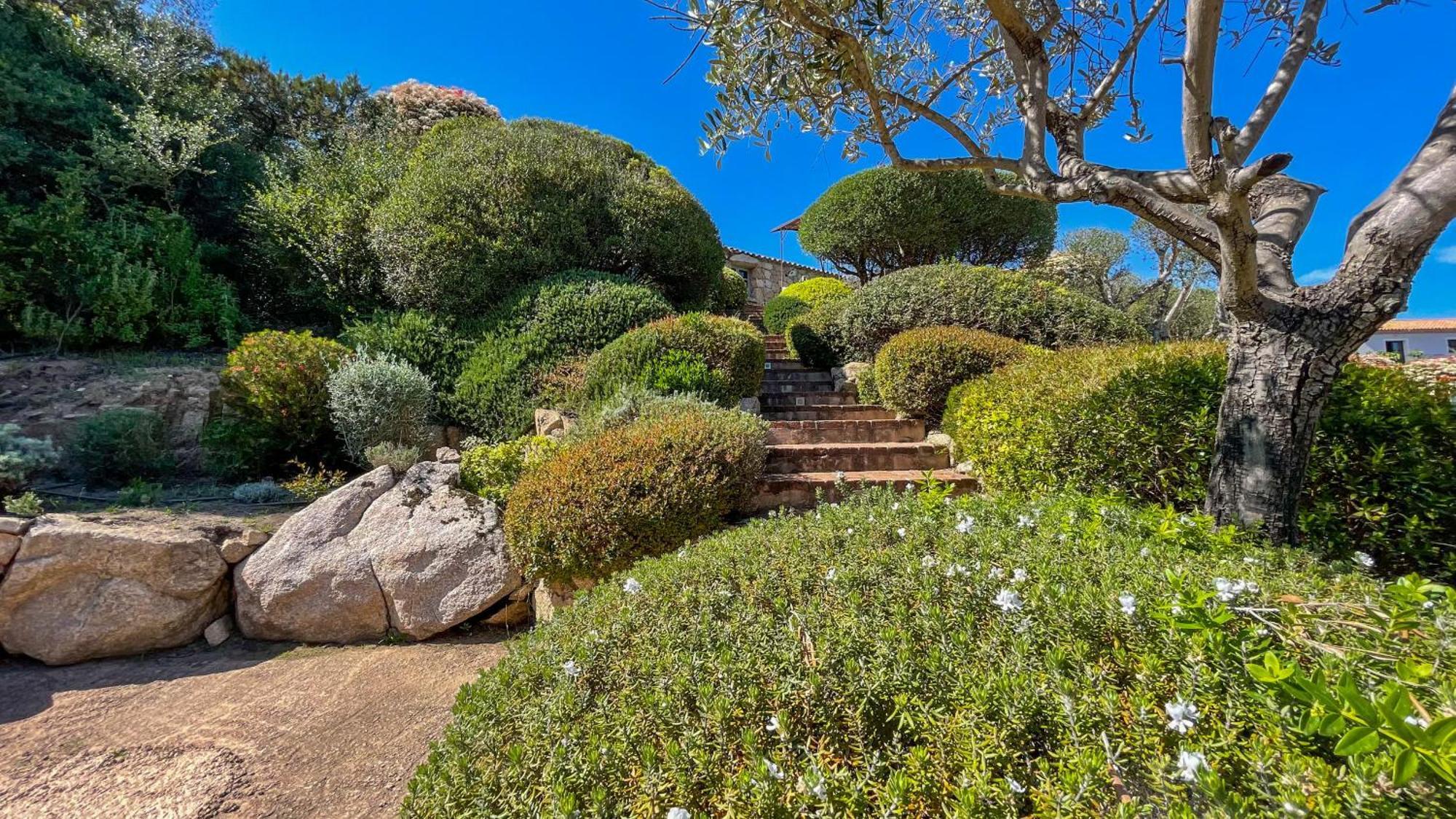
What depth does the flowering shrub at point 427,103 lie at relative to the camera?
11.0 m

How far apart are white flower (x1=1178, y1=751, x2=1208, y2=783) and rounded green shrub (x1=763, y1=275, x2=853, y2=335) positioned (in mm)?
12127

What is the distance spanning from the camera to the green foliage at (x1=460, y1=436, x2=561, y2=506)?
449cm

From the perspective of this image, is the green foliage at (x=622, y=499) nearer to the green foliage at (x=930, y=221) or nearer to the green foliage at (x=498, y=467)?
the green foliage at (x=498, y=467)

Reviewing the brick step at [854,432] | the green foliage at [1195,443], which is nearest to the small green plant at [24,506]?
the brick step at [854,432]

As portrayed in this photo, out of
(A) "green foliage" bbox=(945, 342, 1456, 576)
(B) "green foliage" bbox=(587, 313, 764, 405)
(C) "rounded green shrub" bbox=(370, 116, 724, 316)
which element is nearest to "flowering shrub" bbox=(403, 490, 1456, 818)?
(A) "green foliage" bbox=(945, 342, 1456, 576)

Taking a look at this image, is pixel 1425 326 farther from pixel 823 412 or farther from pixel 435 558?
pixel 435 558

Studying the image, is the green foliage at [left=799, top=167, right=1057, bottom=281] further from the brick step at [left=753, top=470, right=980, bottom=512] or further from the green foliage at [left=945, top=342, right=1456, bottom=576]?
the green foliage at [left=945, top=342, right=1456, bottom=576]

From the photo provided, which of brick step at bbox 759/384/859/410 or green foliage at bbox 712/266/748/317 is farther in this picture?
green foliage at bbox 712/266/748/317

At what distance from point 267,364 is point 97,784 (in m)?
4.36

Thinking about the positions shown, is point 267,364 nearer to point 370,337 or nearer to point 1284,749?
point 370,337

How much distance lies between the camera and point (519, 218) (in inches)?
293

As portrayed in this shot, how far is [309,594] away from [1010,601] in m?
4.68

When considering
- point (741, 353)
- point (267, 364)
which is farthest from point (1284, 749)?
point (267, 364)

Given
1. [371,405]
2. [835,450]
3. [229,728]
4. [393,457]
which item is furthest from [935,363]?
[229,728]
